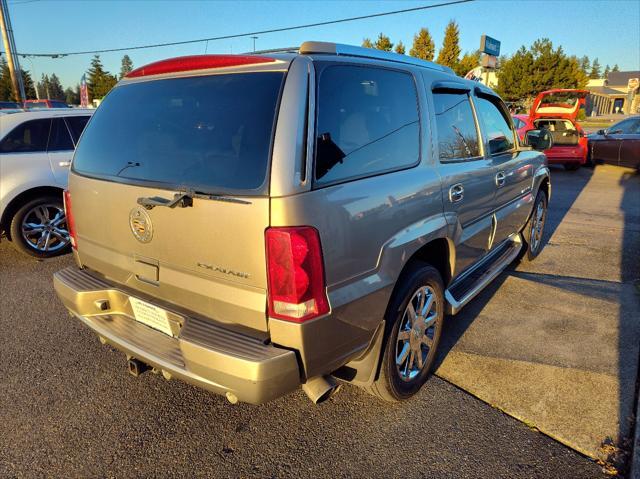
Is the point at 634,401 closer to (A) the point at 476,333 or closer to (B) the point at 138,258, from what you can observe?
(A) the point at 476,333

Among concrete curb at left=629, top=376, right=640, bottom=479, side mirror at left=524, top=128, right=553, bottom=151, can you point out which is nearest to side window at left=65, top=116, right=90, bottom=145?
side mirror at left=524, top=128, right=553, bottom=151

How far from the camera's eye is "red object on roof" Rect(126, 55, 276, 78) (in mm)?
2156

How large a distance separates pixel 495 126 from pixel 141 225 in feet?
10.5

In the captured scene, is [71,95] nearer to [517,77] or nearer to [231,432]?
[517,77]

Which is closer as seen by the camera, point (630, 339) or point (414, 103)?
point (414, 103)

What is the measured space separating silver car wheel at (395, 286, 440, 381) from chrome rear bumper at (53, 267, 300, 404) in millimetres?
898

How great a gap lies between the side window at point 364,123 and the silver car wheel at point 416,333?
0.82 metres

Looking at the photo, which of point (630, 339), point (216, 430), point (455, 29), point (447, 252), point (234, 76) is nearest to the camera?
point (234, 76)

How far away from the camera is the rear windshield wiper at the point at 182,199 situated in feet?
6.35

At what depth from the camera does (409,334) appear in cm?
268

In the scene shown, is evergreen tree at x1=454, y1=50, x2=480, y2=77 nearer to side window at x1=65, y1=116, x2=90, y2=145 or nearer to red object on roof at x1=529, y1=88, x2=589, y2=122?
red object on roof at x1=529, y1=88, x2=589, y2=122

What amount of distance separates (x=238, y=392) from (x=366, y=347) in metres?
0.68

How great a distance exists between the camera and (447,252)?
2.99 meters

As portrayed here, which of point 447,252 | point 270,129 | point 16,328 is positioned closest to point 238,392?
point 270,129
